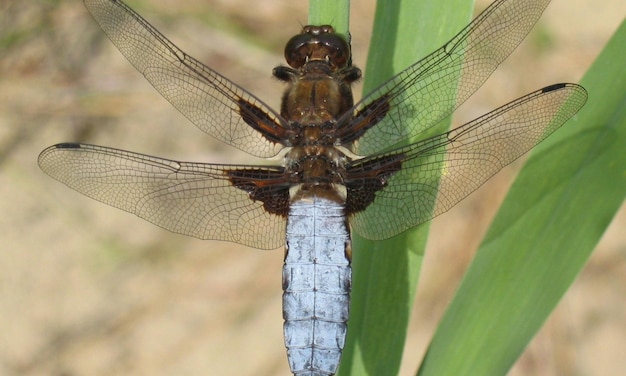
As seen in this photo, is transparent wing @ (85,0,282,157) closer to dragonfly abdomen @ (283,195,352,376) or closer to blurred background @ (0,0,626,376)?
dragonfly abdomen @ (283,195,352,376)

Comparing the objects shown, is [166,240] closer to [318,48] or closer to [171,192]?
[171,192]

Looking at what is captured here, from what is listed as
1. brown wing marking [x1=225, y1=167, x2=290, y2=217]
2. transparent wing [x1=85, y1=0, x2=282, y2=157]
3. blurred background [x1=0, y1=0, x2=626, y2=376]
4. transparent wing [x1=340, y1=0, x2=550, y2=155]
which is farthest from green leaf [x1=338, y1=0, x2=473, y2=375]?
blurred background [x1=0, y1=0, x2=626, y2=376]

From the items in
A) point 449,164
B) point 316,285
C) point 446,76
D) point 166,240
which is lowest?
point 316,285

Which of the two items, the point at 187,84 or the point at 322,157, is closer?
the point at 322,157

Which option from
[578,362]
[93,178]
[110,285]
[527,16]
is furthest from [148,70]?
[578,362]

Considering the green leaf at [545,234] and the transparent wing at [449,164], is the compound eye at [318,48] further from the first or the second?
the green leaf at [545,234]

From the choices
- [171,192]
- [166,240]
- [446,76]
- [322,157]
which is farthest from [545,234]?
[166,240]

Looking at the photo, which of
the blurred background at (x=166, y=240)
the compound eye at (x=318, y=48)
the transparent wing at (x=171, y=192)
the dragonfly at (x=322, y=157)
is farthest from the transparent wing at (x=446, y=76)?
the blurred background at (x=166, y=240)
